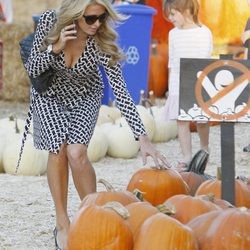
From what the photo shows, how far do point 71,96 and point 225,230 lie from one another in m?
1.54

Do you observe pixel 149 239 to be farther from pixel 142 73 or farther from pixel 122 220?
pixel 142 73

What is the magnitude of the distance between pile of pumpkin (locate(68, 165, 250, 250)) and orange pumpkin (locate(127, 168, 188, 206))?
0.37 metres

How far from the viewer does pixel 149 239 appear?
3.91 meters

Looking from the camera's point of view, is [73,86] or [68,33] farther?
[73,86]

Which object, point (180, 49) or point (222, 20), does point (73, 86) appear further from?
point (222, 20)

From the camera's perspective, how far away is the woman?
4.89 metres

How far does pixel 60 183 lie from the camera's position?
199 inches

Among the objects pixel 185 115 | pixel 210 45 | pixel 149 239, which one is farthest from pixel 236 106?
pixel 210 45

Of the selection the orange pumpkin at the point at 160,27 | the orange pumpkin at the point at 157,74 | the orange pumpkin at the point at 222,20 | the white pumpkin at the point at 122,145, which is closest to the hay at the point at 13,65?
the orange pumpkin at the point at 157,74

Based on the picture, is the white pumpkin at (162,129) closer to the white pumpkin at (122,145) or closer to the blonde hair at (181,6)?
the white pumpkin at (122,145)

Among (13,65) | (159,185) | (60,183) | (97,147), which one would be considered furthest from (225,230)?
(13,65)

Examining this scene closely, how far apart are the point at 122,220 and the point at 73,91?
1281mm

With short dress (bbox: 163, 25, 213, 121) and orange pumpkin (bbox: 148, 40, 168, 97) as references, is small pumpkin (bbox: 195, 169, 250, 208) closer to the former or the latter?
short dress (bbox: 163, 25, 213, 121)

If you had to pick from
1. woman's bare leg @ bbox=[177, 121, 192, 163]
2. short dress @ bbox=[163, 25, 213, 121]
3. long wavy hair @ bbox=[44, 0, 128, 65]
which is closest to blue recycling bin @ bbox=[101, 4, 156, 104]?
short dress @ bbox=[163, 25, 213, 121]
